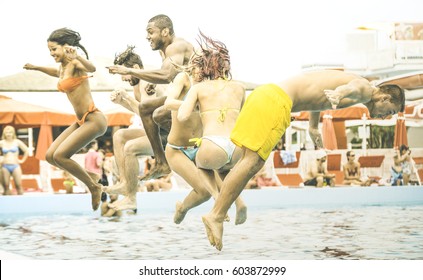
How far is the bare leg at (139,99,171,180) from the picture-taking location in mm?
5730

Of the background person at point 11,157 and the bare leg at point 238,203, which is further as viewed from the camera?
the background person at point 11,157

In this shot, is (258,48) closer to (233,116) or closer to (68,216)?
(233,116)

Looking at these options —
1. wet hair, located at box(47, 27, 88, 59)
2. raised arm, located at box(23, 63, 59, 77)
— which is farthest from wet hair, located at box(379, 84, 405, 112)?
raised arm, located at box(23, 63, 59, 77)

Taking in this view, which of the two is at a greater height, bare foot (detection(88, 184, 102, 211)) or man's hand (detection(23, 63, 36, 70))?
man's hand (detection(23, 63, 36, 70))

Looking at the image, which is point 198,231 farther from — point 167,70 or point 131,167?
point 167,70

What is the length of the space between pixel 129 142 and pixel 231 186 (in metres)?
1.20

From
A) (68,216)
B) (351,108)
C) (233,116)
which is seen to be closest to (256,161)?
(233,116)

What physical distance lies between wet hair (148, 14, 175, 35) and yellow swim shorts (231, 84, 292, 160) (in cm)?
98

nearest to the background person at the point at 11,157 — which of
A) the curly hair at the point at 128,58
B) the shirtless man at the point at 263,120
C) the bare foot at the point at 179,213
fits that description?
the curly hair at the point at 128,58

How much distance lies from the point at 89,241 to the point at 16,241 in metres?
0.56

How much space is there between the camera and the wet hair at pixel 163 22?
19.1ft

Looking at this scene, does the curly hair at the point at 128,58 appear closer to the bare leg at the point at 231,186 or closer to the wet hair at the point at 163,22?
the wet hair at the point at 163,22

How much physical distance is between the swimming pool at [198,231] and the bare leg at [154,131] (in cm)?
41

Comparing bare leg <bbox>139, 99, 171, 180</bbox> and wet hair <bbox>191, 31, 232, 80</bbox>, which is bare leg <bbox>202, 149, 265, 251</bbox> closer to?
wet hair <bbox>191, 31, 232, 80</bbox>
